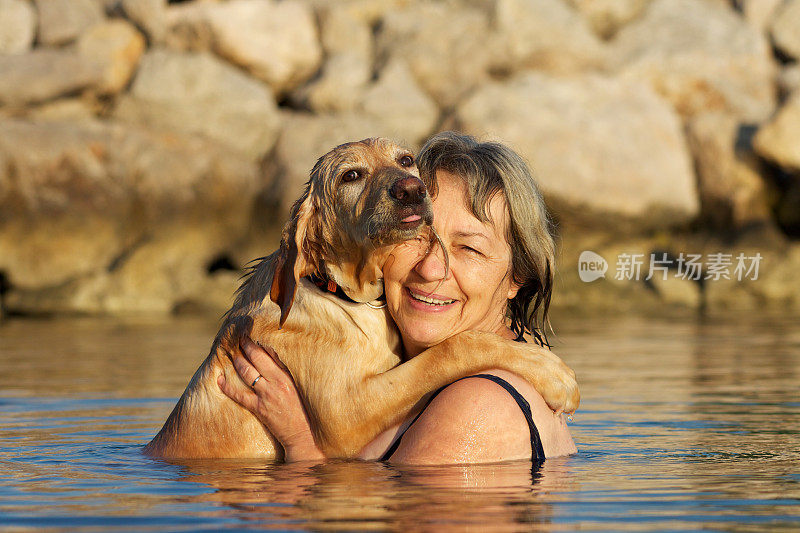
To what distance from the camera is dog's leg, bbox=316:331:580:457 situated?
15.9 ft

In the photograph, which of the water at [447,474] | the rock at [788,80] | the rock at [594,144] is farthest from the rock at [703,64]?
the water at [447,474]

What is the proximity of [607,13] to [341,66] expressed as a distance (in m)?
6.27

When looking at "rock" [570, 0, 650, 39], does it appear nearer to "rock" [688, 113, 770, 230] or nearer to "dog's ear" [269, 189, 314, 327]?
"rock" [688, 113, 770, 230]

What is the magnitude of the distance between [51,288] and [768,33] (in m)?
15.0

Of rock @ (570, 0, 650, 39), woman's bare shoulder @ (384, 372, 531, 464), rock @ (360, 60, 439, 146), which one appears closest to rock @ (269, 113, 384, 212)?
rock @ (360, 60, 439, 146)

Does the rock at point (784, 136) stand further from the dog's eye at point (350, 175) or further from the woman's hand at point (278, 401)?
the woman's hand at point (278, 401)

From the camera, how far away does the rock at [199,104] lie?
20812 millimetres

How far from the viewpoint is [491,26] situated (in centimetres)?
2238

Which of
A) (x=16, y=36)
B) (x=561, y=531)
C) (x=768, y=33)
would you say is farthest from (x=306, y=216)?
(x=768, y=33)

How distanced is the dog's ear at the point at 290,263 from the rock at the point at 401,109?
1529 centimetres

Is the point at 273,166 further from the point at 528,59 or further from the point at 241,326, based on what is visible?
the point at 241,326

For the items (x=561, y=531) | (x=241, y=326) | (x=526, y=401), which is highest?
(x=241, y=326)

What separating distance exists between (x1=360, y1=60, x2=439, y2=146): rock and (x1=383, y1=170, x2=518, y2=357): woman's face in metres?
15.5

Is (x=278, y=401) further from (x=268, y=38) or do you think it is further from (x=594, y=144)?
(x=268, y=38)
